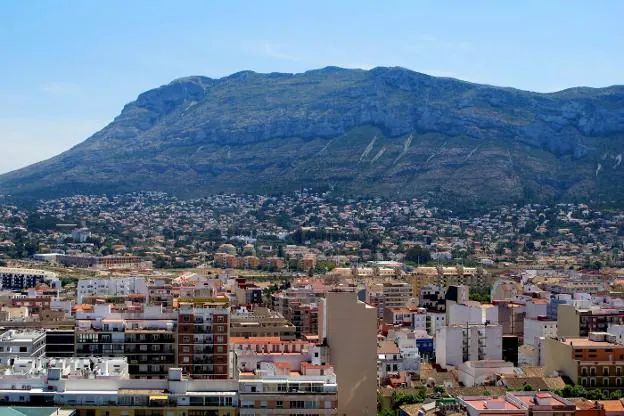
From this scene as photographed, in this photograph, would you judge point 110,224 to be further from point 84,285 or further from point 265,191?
point 84,285

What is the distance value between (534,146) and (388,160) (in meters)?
26.0

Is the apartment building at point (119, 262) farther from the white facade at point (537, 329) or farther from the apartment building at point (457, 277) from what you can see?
the white facade at point (537, 329)

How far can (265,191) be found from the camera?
19262 cm

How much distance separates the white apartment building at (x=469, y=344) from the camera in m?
57.0

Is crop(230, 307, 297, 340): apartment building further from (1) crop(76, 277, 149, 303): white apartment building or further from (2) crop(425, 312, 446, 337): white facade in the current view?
(1) crop(76, 277, 149, 303): white apartment building

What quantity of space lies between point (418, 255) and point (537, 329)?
62.0m

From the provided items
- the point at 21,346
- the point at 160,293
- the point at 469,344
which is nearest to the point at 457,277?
the point at 160,293

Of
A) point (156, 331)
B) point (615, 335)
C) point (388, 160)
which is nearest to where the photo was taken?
point (156, 331)

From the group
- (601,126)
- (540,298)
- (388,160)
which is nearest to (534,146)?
(601,126)

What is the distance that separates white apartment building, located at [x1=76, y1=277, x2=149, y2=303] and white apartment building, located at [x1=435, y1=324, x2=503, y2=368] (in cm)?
2411

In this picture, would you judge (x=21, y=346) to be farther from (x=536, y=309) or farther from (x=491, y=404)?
(x=536, y=309)

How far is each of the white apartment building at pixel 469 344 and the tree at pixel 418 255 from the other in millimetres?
66151

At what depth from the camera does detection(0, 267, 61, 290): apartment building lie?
96.1 meters

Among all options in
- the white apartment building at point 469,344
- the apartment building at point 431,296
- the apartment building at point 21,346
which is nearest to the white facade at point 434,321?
the apartment building at point 431,296
